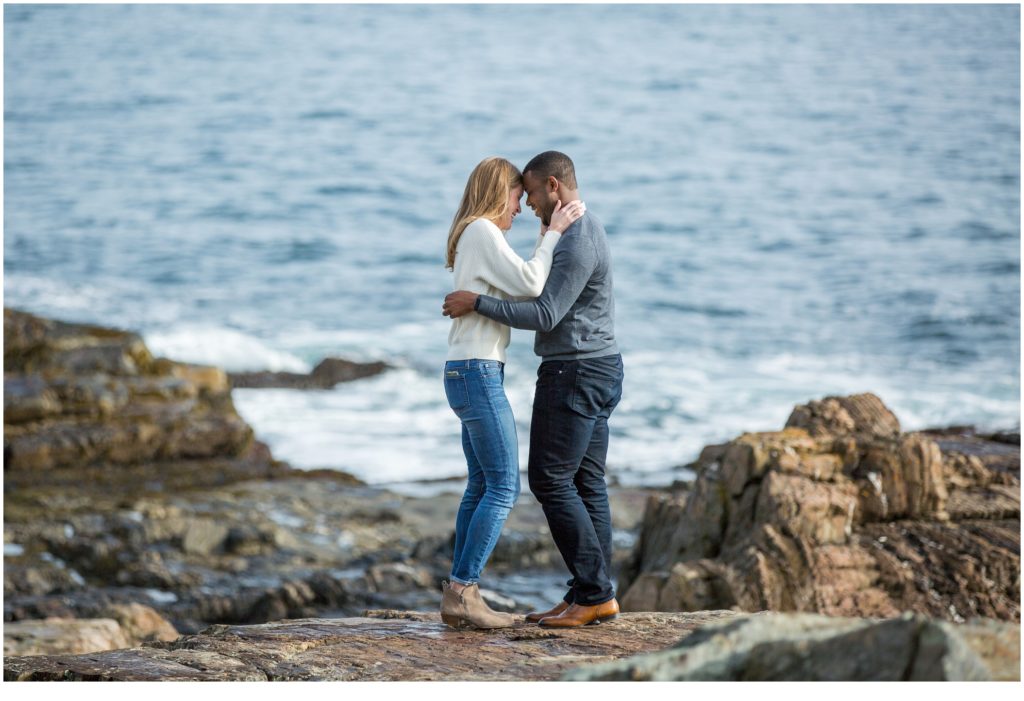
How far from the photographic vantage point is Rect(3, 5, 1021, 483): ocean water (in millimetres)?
20281

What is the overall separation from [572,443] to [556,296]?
2.08ft

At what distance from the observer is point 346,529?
38.3 ft

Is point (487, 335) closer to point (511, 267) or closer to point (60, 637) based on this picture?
point (511, 267)

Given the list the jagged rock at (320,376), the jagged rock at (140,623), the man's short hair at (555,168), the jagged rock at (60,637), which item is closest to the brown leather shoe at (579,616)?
the man's short hair at (555,168)

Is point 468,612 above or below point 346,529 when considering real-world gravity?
above

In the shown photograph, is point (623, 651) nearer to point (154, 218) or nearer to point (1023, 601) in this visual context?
point (1023, 601)

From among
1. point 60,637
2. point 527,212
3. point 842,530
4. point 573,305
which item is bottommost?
point 60,637

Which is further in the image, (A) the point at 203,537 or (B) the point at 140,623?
(A) the point at 203,537

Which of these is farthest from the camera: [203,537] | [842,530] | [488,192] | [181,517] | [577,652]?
[181,517]

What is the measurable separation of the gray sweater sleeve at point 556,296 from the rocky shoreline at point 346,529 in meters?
1.34

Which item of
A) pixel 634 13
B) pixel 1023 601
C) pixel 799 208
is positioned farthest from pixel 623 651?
pixel 634 13

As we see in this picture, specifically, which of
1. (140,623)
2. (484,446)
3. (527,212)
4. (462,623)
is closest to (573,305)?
(484,446)

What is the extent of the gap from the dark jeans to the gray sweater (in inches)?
2.8

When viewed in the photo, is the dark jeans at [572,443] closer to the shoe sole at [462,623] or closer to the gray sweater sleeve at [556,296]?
the gray sweater sleeve at [556,296]
